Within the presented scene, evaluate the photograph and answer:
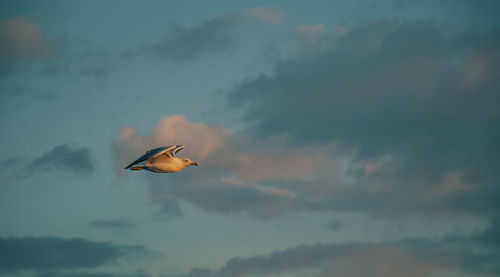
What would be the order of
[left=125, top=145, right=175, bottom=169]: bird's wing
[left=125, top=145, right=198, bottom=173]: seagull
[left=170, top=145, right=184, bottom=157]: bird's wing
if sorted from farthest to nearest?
[left=170, top=145, right=184, bottom=157]: bird's wing
[left=125, top=145, right=198, bottom=173]: seagull
[left=125, top=145, right=175, bottom=169]: bird's wing

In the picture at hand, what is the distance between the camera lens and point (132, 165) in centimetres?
9650

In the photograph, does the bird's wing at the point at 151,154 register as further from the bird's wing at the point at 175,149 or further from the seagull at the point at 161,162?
the bird's wing at the point at 175,149

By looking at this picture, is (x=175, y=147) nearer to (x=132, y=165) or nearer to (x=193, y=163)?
(x=193, y=163)

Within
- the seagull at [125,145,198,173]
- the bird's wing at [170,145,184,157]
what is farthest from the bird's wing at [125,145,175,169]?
the bird's wing at [170,145,184,157]

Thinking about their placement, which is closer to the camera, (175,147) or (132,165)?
(132,165)

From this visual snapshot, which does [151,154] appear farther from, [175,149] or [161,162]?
[175,149]

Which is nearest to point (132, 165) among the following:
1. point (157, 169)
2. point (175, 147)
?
point (157, 169)

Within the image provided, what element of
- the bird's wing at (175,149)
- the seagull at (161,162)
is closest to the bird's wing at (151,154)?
the seagull at (161,162)

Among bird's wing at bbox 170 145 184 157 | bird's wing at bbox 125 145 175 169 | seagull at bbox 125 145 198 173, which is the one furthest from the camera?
bird's wing at bbox 170 145 184 157

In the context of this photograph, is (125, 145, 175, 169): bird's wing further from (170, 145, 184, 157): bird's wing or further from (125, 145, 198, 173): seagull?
(170, 145, 184, 157): bird's wing

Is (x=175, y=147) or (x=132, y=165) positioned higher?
(x=175, y=147)

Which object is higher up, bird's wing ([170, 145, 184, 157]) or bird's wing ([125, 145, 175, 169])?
bird's wing ([170, 145, 184, 157])

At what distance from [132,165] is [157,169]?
5591 mm

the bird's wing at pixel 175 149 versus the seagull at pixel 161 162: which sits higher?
the bird's wing at pixel 175 149
